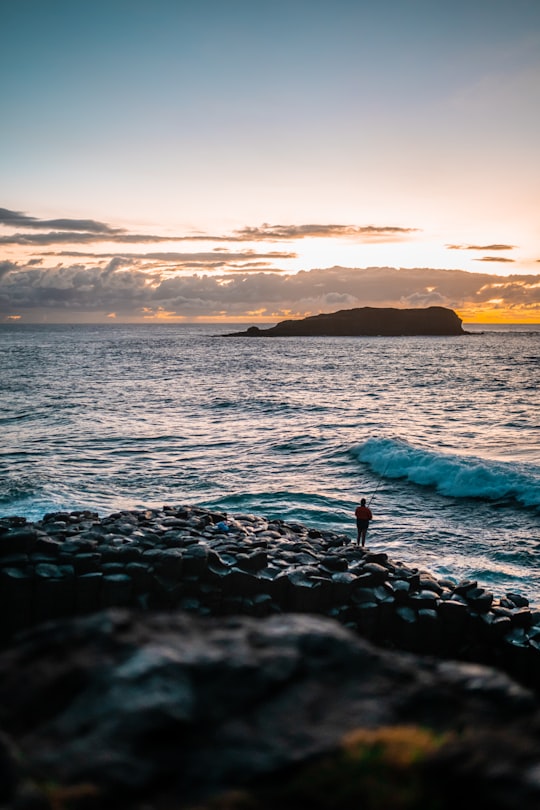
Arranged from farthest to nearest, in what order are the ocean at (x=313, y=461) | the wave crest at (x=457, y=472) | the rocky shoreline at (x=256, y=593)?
the wave crest at (x=457, y=472)
the ocean at (x=313, y=461)
the rocky shoreline at (x=256, y=593)

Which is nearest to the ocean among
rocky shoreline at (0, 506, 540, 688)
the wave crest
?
the wave crest

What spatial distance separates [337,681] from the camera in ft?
10.8

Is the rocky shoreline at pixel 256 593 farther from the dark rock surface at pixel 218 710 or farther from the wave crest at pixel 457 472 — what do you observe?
the wave crest at pixel 457 472

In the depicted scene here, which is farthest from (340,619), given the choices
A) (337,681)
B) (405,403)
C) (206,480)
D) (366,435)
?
(405,403)

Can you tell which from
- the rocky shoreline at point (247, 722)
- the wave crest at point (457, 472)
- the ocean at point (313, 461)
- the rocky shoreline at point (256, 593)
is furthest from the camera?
the wave crest at point (457, 472)

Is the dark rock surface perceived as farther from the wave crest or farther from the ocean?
the wave crest

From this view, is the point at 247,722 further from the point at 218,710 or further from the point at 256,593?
the point at 256,593

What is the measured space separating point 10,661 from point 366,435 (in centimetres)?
3046

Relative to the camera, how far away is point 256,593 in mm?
10688

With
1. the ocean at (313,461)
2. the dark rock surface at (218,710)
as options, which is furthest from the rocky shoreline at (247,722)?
the ocean at (313,461)

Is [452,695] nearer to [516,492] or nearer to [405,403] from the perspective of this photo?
[516,492]

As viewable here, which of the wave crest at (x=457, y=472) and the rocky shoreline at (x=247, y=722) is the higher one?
the rocky shoreline at (x=247, y=722)

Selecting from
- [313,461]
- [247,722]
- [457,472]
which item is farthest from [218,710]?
[313,461]

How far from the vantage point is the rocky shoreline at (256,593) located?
402 inches
